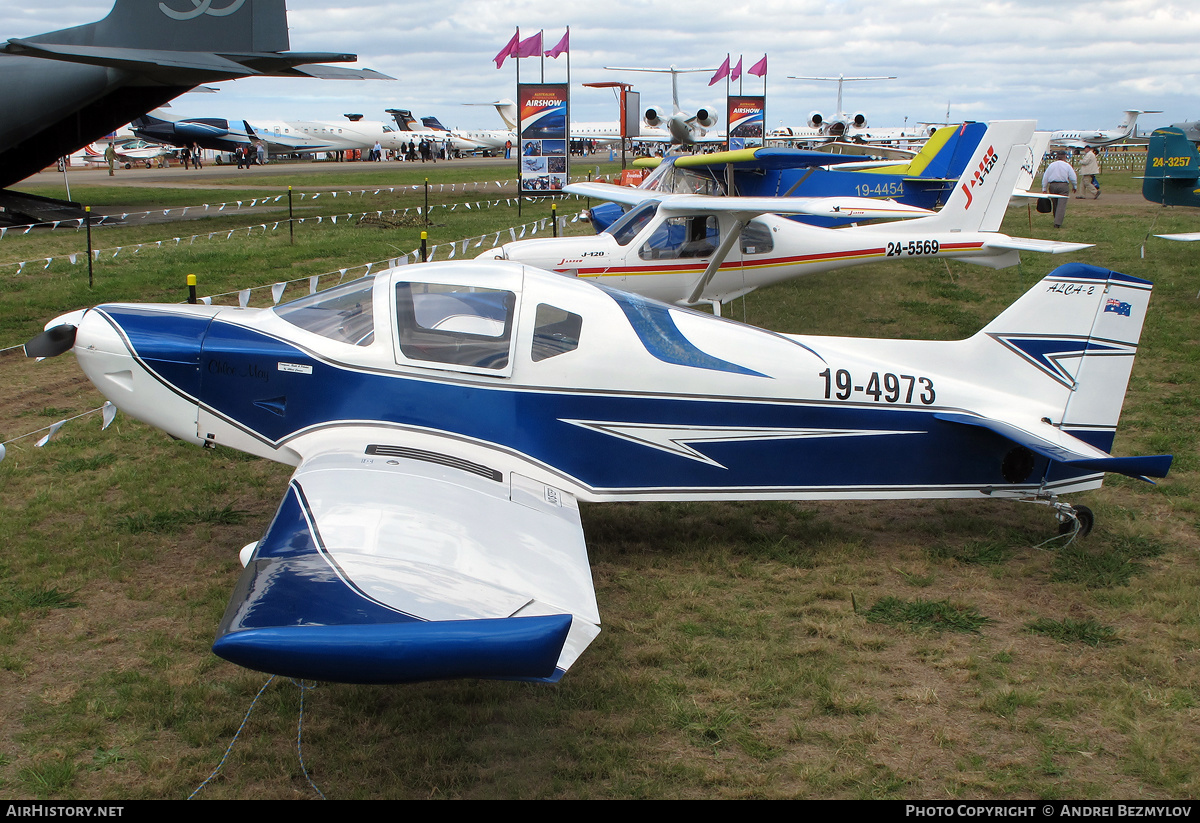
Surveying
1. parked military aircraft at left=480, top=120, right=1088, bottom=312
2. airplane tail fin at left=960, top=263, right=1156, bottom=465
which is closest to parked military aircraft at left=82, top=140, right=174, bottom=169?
parked military aircraft at left=480, top=120, right=1088, bottom=312

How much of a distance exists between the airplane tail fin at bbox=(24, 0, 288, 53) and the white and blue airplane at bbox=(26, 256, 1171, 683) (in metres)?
18.9

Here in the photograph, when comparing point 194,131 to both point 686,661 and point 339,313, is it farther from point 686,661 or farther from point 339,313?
point 686,661

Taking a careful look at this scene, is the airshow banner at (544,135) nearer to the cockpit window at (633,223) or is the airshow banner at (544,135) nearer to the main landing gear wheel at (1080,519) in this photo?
the cockpit window at (633,223)

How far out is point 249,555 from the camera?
4.27m

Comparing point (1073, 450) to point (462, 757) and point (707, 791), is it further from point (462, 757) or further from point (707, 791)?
point (462, 757)

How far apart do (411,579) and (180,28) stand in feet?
72.3

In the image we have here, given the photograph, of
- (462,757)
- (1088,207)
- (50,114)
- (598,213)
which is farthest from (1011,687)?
(1088,207)

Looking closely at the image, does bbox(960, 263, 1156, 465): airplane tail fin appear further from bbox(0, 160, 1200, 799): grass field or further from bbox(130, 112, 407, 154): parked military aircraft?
bbox(130, 112, 407, 154): parked military aircraft

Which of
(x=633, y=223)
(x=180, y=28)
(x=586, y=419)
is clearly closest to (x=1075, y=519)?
(x=586, y=419)

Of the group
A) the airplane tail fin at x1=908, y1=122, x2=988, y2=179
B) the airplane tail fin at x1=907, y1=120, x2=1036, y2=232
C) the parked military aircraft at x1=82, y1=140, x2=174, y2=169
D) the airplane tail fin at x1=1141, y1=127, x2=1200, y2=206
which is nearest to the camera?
the airplane tail fin at x1=907, y1=120, x2=1036, y2=232

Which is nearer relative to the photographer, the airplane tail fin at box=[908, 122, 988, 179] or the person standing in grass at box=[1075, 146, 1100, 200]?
the airplane tail fin at box=[908, 122, 988, 179]

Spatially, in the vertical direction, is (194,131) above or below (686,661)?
above

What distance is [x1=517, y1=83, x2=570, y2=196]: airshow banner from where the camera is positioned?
29.2 metres

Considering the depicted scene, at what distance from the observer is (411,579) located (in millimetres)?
3746
